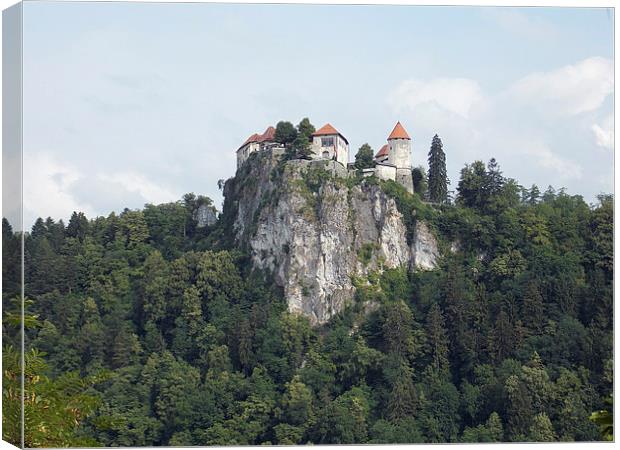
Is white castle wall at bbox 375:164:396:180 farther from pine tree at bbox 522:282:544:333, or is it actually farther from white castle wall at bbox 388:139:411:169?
pine tree at bbox 522:282:544:333

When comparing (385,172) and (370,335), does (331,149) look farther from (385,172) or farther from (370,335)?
(370,335)

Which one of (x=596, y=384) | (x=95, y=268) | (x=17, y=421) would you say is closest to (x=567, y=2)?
→ (x=17, y=421)

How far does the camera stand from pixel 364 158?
111ft

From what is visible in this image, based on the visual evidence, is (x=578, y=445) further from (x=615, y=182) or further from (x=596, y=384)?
(x=596, y=384)

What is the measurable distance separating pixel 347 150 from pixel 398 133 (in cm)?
221

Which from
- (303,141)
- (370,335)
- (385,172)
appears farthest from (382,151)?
(370,335)

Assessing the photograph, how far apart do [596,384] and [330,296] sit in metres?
8.70

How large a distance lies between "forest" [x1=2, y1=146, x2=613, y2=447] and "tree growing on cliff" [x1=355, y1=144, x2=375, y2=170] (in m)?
0.87

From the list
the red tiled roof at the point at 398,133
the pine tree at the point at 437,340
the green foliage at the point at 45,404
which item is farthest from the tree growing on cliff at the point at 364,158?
the green foliage at the point at 45,404

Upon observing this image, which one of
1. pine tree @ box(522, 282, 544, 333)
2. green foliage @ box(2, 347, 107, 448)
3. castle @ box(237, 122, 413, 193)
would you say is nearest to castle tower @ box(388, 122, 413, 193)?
castle @ box(237, 122, 413, 193)

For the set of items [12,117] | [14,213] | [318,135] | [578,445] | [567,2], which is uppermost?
[318,135]

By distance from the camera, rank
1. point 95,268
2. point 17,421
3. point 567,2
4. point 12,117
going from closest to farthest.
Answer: point 17,421 → point 12,117 → point 567,2 → point 95,268

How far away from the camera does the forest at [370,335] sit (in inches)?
1117

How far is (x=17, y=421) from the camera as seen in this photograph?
7.81m
